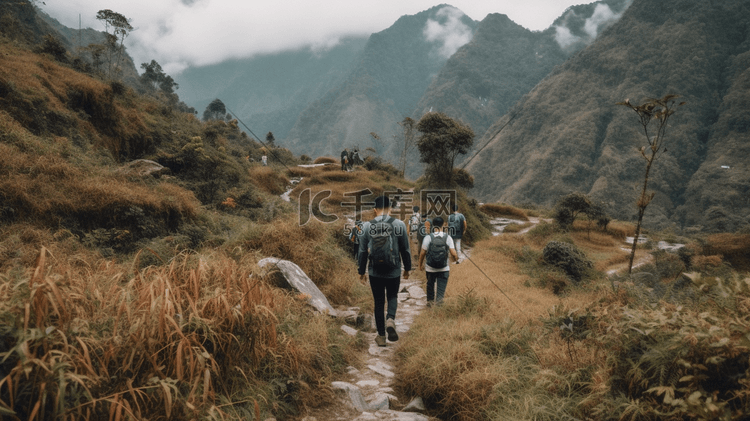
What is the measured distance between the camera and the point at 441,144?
23.2 m

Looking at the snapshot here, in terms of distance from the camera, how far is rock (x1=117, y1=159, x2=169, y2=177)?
34.9 ft

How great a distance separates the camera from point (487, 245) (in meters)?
16.8

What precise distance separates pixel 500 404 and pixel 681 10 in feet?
539

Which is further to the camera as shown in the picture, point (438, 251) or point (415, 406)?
point (438, 251)

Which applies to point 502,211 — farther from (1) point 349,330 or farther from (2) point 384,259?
(2) point 384,259

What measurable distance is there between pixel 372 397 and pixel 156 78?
84166 millimetres

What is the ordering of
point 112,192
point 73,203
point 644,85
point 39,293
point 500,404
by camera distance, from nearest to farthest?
1. point 39,293
2. point 500,404
3. point 73,203
4. point 112,192
5. point 644,85

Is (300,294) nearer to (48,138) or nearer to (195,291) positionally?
(195,291)

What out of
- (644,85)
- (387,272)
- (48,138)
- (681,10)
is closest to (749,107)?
(644,85)

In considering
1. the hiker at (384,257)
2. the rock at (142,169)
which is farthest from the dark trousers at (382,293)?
the rock at (142,169)

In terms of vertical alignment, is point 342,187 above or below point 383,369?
above

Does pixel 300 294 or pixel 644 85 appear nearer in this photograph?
pixel 300 294

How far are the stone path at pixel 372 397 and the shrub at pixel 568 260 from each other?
10.1m

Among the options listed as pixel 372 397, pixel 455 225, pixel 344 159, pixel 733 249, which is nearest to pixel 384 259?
pixel 372 397
